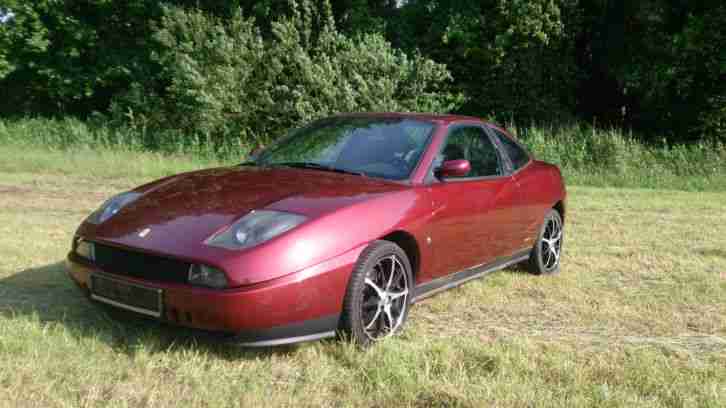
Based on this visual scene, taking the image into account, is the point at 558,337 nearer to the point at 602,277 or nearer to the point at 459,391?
the point at 459,391

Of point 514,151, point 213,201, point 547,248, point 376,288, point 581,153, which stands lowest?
point 581,153

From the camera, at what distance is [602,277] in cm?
616

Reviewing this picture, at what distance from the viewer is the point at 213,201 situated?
4188mm

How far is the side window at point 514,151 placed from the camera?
6.01 meters

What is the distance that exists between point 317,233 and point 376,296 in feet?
2.00

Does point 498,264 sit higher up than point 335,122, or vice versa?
point 335,122

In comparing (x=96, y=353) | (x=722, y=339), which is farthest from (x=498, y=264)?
(x=96, y=353)

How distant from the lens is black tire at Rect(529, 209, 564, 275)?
20.3 feet

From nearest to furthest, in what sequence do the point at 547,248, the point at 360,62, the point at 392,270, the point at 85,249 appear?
the point at 85,249, the point at 392,270, the point at 547,248, the point at 360,62

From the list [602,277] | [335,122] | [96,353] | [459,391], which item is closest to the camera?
[459,391]

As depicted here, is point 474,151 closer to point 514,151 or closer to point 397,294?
point 514,151

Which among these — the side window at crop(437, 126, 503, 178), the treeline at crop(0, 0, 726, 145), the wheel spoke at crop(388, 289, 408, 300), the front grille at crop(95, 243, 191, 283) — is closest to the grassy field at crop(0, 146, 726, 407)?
the wheel spoke at crop(388, 289, 408, 300)

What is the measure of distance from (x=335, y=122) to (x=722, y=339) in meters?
3.06

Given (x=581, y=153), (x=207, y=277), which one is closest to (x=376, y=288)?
(x=207, y=277)
